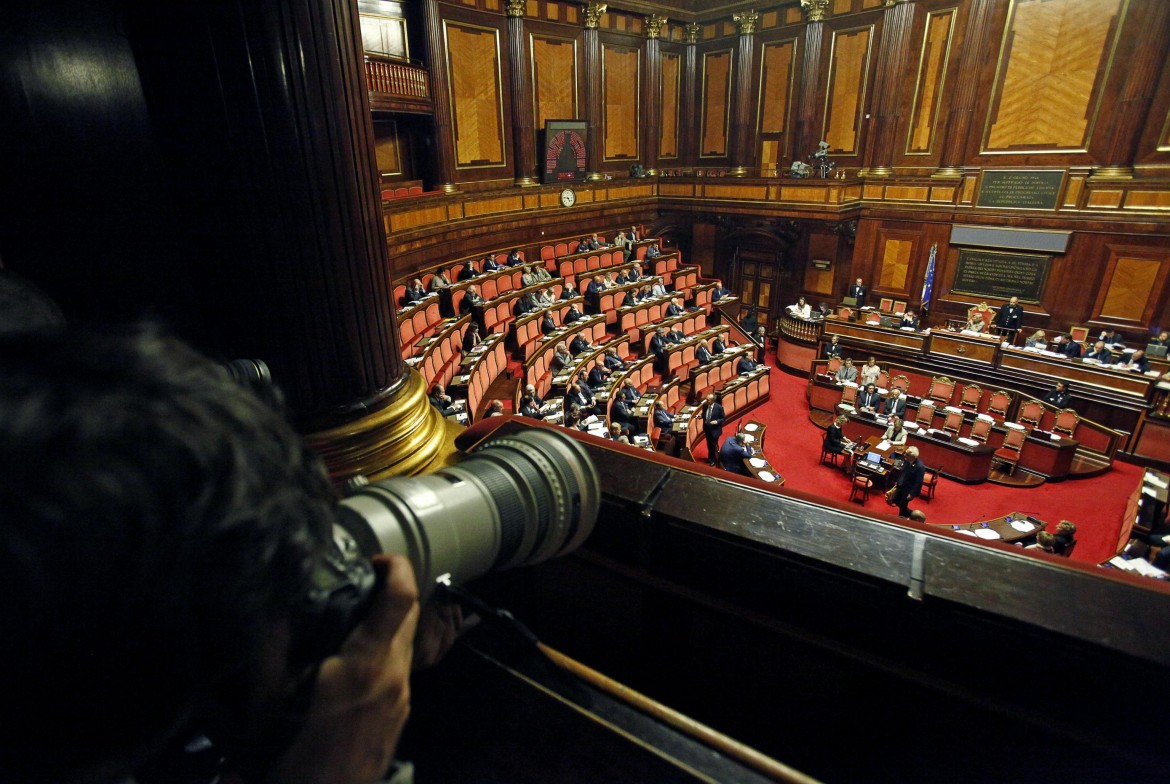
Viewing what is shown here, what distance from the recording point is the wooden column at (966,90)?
31.4ft

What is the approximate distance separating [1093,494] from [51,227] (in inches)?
345

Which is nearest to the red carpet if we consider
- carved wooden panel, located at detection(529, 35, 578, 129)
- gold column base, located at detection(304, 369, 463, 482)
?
gold column base, located at detection(304, 369, 463, 482)

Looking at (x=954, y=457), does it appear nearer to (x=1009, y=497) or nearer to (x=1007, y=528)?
(x=1009, y=497)

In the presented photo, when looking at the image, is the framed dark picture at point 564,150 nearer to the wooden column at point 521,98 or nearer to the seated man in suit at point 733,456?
the wooden column at point 521,98

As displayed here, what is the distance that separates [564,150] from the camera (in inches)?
442

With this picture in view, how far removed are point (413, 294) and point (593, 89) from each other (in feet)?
21.5

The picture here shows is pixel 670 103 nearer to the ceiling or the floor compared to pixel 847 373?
nearer to the ceiling

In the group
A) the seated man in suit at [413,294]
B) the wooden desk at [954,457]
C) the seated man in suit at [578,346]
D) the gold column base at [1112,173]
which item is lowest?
the wooden desk at [954,457]

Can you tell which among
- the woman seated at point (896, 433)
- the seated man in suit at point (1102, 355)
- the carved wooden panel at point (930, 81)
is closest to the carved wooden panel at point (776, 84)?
the carved wooden panel at point (930, 81)

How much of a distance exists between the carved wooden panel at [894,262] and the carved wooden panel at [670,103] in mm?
5140

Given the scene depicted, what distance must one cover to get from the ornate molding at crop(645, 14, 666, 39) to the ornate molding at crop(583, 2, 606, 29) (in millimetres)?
1375

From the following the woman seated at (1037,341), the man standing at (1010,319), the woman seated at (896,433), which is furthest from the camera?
the man standing at (1010,319)

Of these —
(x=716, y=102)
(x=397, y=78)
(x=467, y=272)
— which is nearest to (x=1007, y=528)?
(x=467, y=272)

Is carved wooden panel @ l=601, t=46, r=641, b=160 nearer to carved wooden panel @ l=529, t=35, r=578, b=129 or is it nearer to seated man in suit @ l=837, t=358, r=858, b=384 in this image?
carved wooden panel @ l=529, t=35, r=578, b=129
